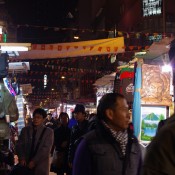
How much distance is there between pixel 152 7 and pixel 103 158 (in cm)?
2334

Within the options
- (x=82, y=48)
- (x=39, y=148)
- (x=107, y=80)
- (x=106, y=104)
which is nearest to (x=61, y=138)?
(x=39, y=148)

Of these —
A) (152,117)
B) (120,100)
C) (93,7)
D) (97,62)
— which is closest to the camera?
(120,100)

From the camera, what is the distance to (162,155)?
5.54 feet

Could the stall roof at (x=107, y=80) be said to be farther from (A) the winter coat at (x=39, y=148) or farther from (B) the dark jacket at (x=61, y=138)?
(A) the winter coat at (x=39, y=148)

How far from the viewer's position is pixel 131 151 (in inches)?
147

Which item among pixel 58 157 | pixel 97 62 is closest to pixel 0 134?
pixel 58 157

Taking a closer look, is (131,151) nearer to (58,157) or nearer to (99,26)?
(58,157)

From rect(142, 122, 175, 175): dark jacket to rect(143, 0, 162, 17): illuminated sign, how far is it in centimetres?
2398

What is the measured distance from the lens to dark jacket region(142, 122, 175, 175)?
169cm

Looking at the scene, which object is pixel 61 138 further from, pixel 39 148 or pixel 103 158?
pixel 103 158

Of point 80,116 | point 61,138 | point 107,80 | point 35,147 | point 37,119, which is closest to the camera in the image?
point 35,147

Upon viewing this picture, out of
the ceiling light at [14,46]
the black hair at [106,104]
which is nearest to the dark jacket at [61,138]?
the ceiling light at [14,46]

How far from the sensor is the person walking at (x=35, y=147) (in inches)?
305

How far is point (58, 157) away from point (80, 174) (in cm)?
631
